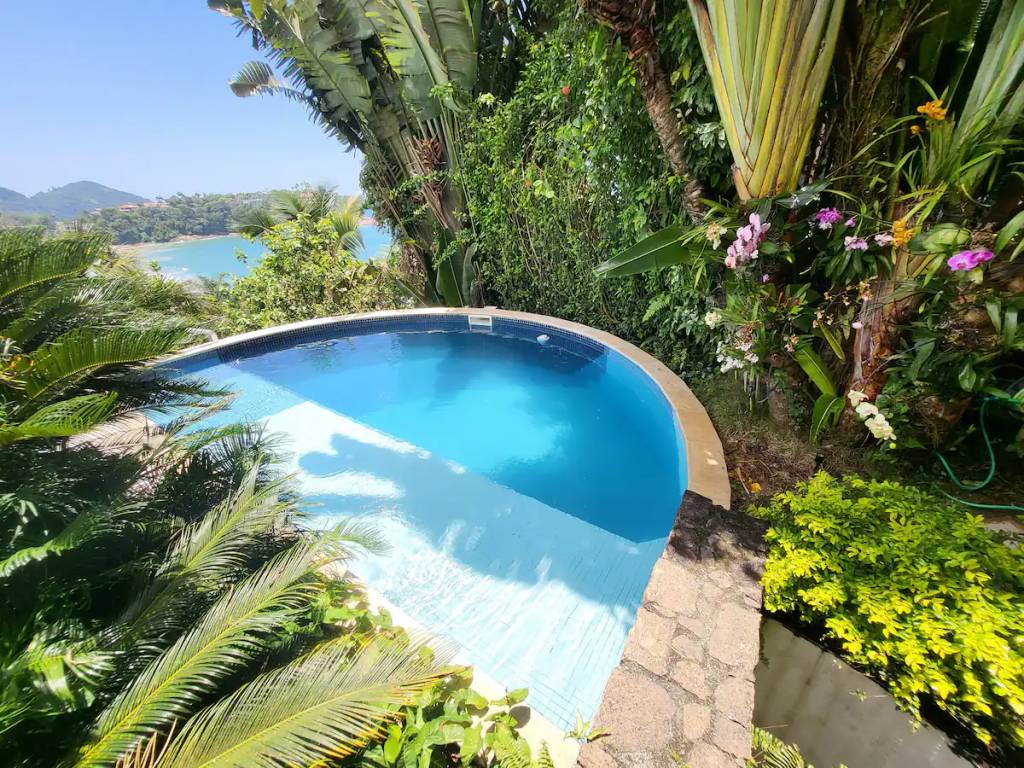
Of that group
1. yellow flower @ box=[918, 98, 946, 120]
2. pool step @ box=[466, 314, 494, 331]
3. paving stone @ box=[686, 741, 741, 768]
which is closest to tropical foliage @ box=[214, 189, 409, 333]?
pool step @ box=[466, 314, 494, 331]

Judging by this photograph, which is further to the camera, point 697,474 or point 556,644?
point 697,474

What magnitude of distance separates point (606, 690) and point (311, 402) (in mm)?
5033

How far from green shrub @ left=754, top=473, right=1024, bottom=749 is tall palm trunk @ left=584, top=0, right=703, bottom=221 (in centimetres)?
223

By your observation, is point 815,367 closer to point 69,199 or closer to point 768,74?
point 768,74

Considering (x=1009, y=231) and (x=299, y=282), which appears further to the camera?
(x=299, y=282)

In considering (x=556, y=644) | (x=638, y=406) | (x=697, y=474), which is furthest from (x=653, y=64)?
(x=556, y=644)

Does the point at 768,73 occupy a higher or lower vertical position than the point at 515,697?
higher

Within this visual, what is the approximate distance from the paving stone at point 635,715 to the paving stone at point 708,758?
85 millimetres

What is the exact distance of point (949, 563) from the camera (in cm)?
133

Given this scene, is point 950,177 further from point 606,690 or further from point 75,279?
point 75,279

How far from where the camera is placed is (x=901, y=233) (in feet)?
6.31

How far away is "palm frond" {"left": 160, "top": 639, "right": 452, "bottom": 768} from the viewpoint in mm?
1121

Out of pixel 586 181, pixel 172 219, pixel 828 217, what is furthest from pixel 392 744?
pixel 172 219

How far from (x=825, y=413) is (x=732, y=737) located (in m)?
2.06
